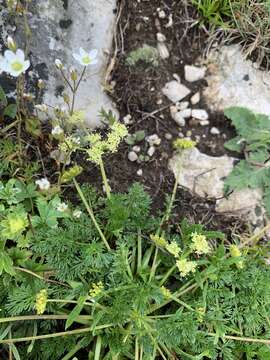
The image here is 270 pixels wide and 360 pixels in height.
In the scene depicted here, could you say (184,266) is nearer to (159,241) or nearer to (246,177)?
(159,241)

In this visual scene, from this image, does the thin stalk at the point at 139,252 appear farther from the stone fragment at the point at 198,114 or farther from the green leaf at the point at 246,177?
the stone fragment at the point at 198,114

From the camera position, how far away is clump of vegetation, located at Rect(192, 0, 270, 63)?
279 cm

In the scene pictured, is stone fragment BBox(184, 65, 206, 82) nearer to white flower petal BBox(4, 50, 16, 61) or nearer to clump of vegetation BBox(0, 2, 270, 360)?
clump of vegetation BBox(0, 2, 270, 360)

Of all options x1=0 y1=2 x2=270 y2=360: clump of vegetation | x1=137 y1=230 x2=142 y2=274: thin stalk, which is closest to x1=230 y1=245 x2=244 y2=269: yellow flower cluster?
x1=0 y1=2 x2=270 y2=360: clump of vegetation

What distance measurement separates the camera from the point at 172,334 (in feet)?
6.84

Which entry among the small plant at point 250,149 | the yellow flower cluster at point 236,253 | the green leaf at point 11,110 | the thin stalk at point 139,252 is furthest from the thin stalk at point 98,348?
the green leaf at point 11,110

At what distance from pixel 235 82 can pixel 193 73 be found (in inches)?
9.4

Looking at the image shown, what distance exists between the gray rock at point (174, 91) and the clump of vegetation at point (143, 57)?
0.46ft

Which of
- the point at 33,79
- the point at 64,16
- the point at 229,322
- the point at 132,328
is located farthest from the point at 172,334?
the point at 64,16

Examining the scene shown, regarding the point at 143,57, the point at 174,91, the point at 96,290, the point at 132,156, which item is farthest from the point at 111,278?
the point at 143,57

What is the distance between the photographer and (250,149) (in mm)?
2699

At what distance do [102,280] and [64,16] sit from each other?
1.38 meters

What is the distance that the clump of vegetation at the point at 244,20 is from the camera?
279 cm

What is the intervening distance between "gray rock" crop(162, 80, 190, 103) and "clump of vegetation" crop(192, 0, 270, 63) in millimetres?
397
